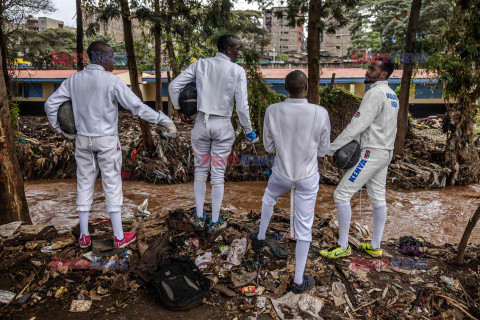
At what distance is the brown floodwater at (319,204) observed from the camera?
6512 mm

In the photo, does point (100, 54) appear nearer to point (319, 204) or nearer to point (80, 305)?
point (80, 305)

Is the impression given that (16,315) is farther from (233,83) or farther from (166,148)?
(166,148)

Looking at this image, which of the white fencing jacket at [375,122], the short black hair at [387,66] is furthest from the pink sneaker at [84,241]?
the short black hair at [387,66]

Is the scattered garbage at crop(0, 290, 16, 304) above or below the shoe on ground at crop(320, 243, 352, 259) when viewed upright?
above

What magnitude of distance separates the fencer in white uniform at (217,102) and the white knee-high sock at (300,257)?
1.08 m

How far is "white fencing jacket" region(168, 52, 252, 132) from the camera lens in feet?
11.1

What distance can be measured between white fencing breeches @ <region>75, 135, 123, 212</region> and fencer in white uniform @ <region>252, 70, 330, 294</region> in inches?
59.8

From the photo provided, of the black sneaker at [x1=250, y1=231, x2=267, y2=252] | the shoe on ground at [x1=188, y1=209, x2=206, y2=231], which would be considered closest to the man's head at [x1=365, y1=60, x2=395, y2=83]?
the black sneaker at [x1=250, y1=231, x2=267, y2=252]

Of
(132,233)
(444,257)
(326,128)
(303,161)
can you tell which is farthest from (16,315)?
(444,257)

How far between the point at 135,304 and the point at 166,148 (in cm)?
746

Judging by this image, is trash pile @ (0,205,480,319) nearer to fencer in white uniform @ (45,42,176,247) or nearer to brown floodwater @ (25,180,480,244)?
fencer in white uniform @ (45,42,176,247)

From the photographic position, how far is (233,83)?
3.41 metres

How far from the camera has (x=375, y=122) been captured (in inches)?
133

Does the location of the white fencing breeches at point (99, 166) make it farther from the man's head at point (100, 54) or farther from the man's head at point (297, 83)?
the man's head at point (297, 83)
